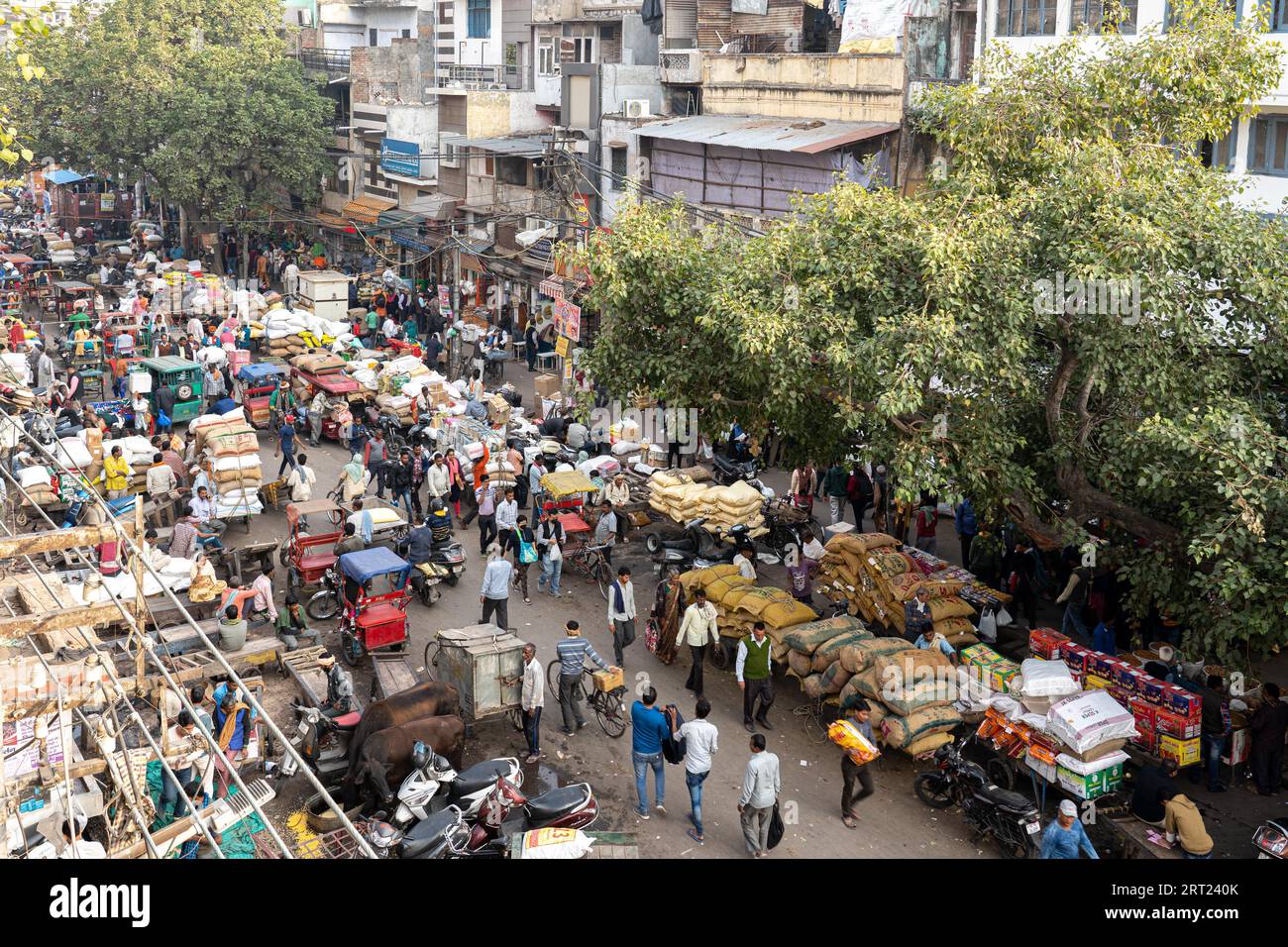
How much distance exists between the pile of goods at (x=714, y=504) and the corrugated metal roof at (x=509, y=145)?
56.7 ft

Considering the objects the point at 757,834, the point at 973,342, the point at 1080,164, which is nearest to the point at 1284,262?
the point at 1080,164

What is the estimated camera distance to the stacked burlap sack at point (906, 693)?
42.4ft

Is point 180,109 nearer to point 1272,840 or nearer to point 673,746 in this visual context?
point 673,746

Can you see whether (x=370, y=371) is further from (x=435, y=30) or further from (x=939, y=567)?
(x=435, y=30)

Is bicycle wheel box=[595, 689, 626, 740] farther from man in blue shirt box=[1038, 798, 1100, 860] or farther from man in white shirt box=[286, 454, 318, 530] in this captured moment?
man in white shirt box=[286, 454, 318, 530]

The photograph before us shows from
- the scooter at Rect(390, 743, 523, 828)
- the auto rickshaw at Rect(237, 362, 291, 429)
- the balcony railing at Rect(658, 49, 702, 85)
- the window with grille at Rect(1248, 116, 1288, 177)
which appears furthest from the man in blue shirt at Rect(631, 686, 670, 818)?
the balcony railing at Rect(658, 49, 702, 85)

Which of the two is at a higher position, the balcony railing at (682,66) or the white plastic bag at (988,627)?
the balcony railing at (682,66)

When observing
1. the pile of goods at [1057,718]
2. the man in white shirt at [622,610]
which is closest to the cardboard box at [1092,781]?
the pile of goods at [1057,718]

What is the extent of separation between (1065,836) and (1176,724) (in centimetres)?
296

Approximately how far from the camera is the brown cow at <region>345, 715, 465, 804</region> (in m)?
12.0

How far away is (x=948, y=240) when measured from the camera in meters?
13.7

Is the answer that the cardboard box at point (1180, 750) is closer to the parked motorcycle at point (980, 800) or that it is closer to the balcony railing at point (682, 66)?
the parked motorcycle at point (980, 800)

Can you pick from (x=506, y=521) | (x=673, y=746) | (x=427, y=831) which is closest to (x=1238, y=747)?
(x=673, y=746)
